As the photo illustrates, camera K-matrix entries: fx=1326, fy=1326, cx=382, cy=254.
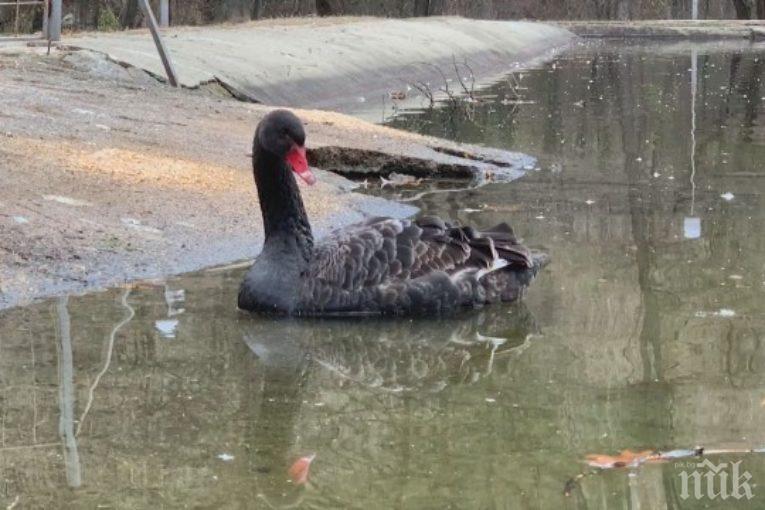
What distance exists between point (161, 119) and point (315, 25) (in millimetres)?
15651

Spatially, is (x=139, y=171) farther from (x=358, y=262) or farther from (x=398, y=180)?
(x=358, y=262)

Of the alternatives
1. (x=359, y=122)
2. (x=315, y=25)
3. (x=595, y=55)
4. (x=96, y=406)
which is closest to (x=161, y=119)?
(x=359, y=122)

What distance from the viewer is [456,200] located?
34.4ft

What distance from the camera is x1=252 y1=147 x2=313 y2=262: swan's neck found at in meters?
6.99

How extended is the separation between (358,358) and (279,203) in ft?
4.22

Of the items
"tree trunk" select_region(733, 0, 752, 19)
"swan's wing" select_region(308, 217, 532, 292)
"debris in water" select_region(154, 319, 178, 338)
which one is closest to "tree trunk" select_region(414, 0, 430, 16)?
"tree trunk" select_region(733, 0, 752, 19)

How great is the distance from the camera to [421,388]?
565 centimetres

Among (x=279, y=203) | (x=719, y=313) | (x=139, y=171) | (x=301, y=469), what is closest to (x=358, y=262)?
(x=279, y=203)

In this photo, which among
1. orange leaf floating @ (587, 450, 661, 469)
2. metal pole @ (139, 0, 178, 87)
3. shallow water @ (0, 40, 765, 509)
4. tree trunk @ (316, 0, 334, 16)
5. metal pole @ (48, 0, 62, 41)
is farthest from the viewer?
tree trunk @ (316, 0, 334, 16)

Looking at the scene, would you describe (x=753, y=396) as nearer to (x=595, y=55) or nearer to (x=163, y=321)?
(x=163, y=321)

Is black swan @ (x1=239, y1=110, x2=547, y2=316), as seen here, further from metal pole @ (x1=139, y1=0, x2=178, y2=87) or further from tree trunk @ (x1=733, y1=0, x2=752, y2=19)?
tree trunk @ (x1=733, y1=0, x2=752, y2=19)

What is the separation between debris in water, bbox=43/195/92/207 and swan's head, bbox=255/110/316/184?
206 centimetres

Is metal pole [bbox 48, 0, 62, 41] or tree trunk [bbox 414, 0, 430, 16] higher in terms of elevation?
tree trunk [bbox 414, 0, 430, 16]

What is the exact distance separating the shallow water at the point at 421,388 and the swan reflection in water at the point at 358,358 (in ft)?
0.05
